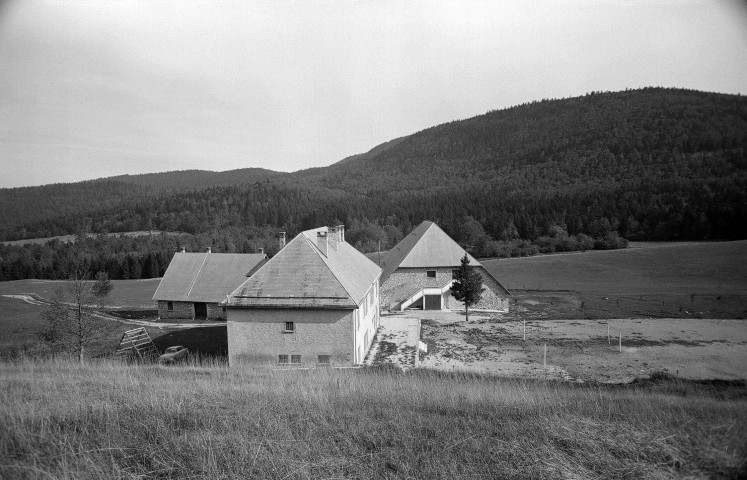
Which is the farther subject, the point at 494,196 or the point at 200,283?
the point at 494,196

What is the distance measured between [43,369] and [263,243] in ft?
244

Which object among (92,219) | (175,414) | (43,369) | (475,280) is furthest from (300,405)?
(92,219)

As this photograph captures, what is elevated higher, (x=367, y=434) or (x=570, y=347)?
(x=367, y=434)

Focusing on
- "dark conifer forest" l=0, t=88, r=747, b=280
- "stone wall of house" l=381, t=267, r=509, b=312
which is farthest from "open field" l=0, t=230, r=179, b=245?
"stone wall of house" l=381, t=267, r=509, b=312

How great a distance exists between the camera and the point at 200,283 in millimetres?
36500

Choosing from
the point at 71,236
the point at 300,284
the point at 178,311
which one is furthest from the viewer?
the point at 71,236

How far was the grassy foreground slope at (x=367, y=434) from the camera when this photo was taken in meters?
3.71

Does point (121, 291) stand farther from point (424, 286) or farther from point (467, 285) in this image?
point (467, 285)

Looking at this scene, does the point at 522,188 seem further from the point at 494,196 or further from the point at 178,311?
the point at 178,311

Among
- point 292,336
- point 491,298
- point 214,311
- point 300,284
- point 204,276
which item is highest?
point 300,284

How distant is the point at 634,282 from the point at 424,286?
53.3 feet

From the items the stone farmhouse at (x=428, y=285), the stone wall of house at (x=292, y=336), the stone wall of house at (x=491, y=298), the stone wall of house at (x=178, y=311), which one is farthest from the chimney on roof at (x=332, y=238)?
the stone wall of house at (x=178, y=311)

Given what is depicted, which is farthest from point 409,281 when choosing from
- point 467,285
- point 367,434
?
point 367,434

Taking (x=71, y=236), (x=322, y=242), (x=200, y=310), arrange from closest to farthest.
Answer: (x=322, y=242)
(x=200, y=310)
(x=71, y=236)
